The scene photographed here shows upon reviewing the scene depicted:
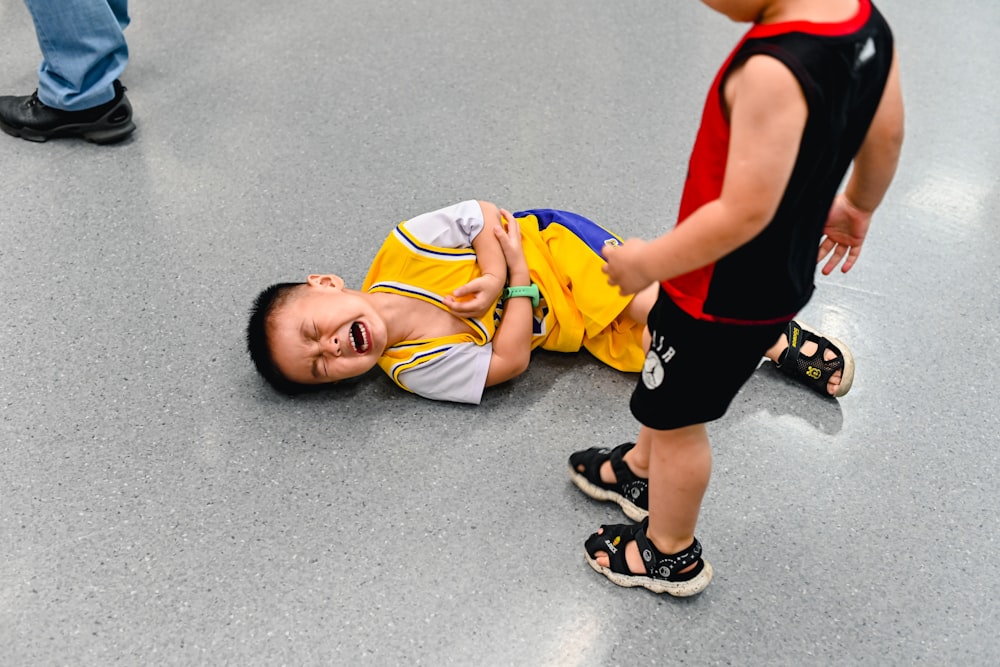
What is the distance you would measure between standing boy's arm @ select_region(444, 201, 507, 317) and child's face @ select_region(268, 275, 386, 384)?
0.39ft

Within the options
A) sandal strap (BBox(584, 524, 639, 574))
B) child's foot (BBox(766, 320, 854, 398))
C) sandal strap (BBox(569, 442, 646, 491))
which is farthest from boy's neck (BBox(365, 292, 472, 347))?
child's foot (BBox(766, 320, 854, 398))

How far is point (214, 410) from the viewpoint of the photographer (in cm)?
127

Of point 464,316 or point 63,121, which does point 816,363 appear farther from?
point 63,121

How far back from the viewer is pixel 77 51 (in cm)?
161

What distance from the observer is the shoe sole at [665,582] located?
1059 mm

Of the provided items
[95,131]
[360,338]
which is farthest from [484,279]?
[95,131]

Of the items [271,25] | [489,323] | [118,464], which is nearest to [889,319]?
[489,323]

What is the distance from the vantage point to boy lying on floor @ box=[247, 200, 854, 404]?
122 centimetres

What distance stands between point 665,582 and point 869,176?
0.53m

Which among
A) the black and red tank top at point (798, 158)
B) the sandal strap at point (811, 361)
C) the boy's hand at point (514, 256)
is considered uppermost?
the black and red tank top at point (798, 158)

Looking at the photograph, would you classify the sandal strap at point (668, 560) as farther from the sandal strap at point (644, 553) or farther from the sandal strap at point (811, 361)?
the sandal strap at point (811, 361)

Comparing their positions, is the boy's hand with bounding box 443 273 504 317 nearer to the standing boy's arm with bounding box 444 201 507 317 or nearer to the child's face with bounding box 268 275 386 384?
the standing boy's arm with bounding box 444 201 507 317

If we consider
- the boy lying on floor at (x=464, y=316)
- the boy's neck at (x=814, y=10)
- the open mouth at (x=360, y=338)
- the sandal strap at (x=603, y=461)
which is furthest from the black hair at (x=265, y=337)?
the boy's neck at (x=814, y=10)

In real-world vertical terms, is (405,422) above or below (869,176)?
below
